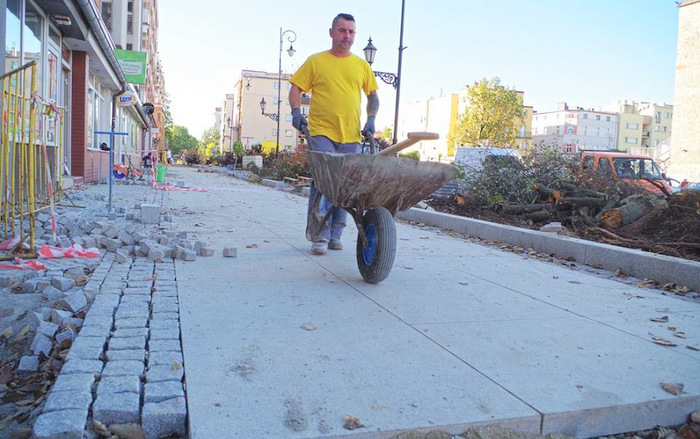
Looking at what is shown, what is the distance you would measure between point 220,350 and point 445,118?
97524 millimetres

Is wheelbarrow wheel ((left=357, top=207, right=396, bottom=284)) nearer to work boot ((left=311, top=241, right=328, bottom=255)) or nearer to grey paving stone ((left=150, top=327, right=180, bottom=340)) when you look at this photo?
work boot ((left=311, top=241, right=328, bottom=255))

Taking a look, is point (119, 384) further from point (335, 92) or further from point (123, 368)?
point (335, 92)

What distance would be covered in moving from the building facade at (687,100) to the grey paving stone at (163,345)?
4783 cm

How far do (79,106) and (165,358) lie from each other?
13.4 m

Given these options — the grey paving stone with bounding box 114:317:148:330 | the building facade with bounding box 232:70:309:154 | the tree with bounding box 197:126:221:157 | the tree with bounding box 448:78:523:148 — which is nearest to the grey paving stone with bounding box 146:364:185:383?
the grey paving stone with bounding box 114:317:148:330

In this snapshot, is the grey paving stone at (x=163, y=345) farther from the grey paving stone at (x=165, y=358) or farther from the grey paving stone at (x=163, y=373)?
the grey paving stone at (x=163, y=373)

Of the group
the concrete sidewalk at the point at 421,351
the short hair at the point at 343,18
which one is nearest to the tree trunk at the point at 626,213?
the concrete sidewalk at the point at 421,351

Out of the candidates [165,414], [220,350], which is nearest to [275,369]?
[220,350]

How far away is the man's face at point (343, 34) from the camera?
5121 millimetres

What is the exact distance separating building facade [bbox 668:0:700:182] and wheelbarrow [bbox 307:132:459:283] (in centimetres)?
4564

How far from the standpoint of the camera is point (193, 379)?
93.7 inches

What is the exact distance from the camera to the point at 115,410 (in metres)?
2.07

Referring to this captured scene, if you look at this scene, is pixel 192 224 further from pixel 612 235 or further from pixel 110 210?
pixel 612 235

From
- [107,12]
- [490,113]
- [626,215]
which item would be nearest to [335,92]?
[626,215]
